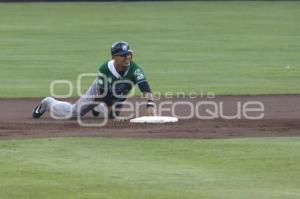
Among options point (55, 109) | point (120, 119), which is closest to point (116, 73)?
point (120, 119)

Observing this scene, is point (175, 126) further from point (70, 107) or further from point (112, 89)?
point (70, 107)

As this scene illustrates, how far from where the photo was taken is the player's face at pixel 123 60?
45.5 ft

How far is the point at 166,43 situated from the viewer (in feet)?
98.9

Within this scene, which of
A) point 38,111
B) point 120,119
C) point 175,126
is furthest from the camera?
point 38,111

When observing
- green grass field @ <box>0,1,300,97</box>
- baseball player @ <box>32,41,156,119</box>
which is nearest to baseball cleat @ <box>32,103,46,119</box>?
baseball player @ <box>32,41,156,119</box>

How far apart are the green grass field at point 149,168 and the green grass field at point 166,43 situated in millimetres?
6500

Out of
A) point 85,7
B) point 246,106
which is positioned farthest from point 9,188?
point 85,7

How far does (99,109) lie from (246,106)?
267cm

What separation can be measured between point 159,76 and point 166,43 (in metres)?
8.70

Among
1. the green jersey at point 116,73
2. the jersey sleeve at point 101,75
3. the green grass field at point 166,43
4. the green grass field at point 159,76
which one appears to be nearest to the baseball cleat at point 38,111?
the jersey sleeve at point 101,75

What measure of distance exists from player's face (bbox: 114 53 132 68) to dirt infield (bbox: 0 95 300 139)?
0.84 m

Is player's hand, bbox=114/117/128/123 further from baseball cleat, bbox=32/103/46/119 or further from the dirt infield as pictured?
baseball cleat, bbox=32/103/46/119

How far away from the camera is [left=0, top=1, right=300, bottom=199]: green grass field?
9578mm

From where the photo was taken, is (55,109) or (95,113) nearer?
(55,109)
